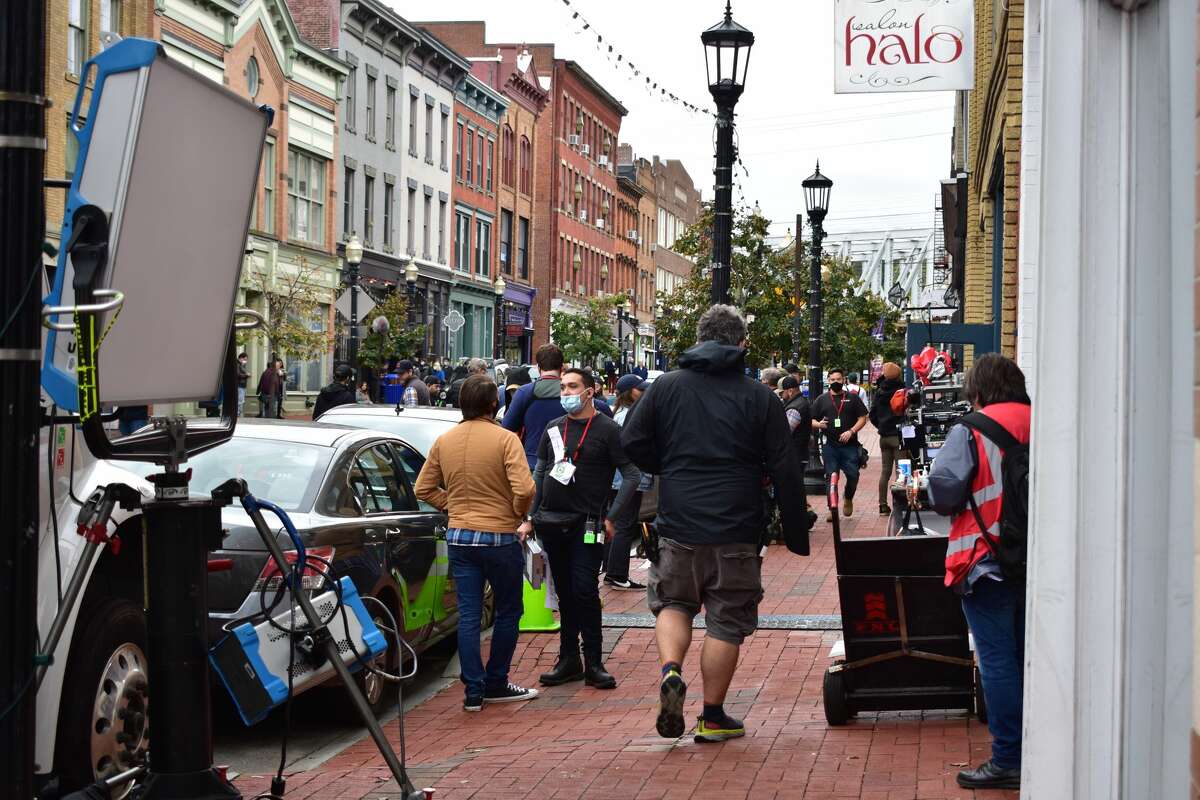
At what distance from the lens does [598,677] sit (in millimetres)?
9203

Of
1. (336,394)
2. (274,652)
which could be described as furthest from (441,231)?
(274,652)

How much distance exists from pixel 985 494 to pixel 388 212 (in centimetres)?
4445

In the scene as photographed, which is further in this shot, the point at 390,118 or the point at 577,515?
the point at 390,118

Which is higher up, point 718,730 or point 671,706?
point 671,706

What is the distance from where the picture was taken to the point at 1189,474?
328 centimetres

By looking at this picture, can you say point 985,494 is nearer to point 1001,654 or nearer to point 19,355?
point 1001,654

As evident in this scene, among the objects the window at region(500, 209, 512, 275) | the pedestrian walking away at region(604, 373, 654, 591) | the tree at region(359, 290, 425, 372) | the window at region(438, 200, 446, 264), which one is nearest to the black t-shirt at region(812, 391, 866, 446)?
the pedestrian walking away at region(604, 373, 654, 591)

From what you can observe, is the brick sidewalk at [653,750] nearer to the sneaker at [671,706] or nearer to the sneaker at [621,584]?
the sneaker at [671,706]

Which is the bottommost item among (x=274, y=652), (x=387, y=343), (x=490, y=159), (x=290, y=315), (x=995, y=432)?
(x=274, y=652)

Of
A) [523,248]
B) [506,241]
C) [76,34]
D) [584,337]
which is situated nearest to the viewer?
[76,34]

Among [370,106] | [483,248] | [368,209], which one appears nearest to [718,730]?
[368,209]

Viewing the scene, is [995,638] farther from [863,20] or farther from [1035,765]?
[863,20]

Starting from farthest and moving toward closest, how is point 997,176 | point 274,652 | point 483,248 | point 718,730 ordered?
point 483,248 < point 997,176 < point 718,730 < point 274,652

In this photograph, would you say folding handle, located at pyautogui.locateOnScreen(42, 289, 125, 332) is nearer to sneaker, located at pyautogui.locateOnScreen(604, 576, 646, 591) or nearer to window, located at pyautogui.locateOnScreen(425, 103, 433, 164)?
sneaker, located at pyautogui.locateOnScreen(604, 576, 646, 591)
